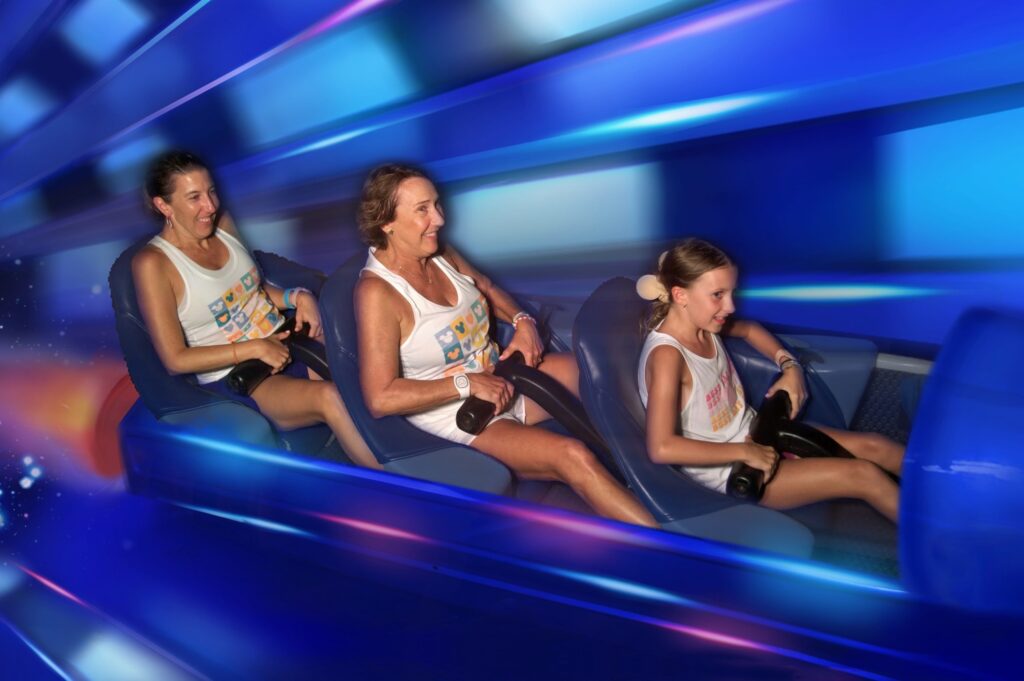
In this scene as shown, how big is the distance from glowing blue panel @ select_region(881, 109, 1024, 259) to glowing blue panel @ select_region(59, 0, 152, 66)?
1.33m

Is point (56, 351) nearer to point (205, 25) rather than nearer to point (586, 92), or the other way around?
point (205, 25)

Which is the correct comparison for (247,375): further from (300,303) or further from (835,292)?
(835,292)

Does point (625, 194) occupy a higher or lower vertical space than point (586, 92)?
lower

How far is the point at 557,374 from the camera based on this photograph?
1736 mm

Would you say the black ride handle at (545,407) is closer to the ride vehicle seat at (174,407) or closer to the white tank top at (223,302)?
the ride vehicle seat at (174,407)

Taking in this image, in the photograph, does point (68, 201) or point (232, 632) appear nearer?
point (232, 632)

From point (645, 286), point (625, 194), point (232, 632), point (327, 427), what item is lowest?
point (232, 632)

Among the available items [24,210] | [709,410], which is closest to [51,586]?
[24,210]

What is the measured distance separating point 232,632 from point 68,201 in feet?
3.40

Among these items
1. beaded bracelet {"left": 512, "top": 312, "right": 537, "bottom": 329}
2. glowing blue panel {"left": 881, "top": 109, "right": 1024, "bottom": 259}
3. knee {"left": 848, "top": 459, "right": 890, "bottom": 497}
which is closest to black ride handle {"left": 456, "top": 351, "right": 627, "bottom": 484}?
beaded bracelet {"left": 512, "top": 312, "right": 537, "bottom": 329}

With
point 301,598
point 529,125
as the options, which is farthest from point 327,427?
point 529,125

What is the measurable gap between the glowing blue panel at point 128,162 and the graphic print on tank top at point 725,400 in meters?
1.17

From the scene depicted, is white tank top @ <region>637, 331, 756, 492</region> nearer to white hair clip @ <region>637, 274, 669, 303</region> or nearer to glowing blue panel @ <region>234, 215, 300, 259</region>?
white hair clip @ <region>637, 274, 669, 303</region>

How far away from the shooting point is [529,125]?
1525mm
